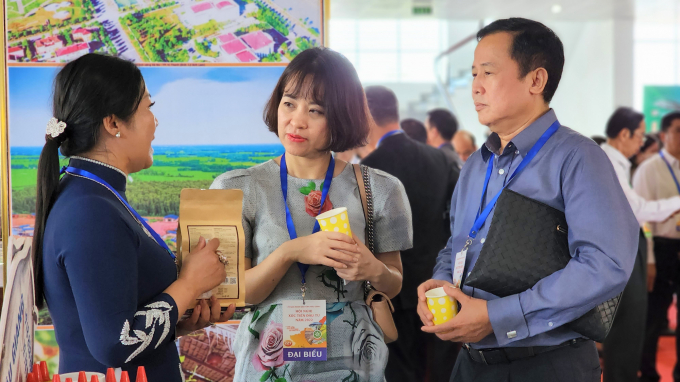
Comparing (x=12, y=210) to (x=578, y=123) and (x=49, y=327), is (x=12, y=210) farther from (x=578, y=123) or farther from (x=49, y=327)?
(x=578, y=123)

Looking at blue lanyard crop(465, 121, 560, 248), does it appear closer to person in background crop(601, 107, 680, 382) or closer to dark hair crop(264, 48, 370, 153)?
dark hair crop(264, 48, 370, 153)

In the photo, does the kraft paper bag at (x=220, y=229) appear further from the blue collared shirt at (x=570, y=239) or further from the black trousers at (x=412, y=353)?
the black trousers at (x=412, y=353)

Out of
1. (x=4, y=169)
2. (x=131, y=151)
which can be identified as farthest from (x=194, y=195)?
(x=4, y=169)

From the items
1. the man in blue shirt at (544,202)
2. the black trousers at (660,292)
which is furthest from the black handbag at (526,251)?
the black trousers at (660,292)

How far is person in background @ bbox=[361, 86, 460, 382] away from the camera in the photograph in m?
3.55

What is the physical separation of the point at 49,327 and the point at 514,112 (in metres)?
1.86

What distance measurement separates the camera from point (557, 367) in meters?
1.53

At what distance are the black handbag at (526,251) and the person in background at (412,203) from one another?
2.04m

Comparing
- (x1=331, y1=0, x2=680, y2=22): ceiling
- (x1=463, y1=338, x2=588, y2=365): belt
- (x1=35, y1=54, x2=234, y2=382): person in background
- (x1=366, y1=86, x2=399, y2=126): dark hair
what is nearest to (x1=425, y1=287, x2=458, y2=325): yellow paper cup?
(x1=463, y1=338, x2=588, y2=365): belt

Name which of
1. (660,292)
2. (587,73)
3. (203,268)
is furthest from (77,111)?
(587,73)

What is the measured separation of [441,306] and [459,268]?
0.16 m

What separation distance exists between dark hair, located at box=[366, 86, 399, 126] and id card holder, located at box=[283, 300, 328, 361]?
209cm

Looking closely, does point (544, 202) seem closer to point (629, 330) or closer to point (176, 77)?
point (176, 77)

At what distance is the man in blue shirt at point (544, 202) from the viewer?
140cm
